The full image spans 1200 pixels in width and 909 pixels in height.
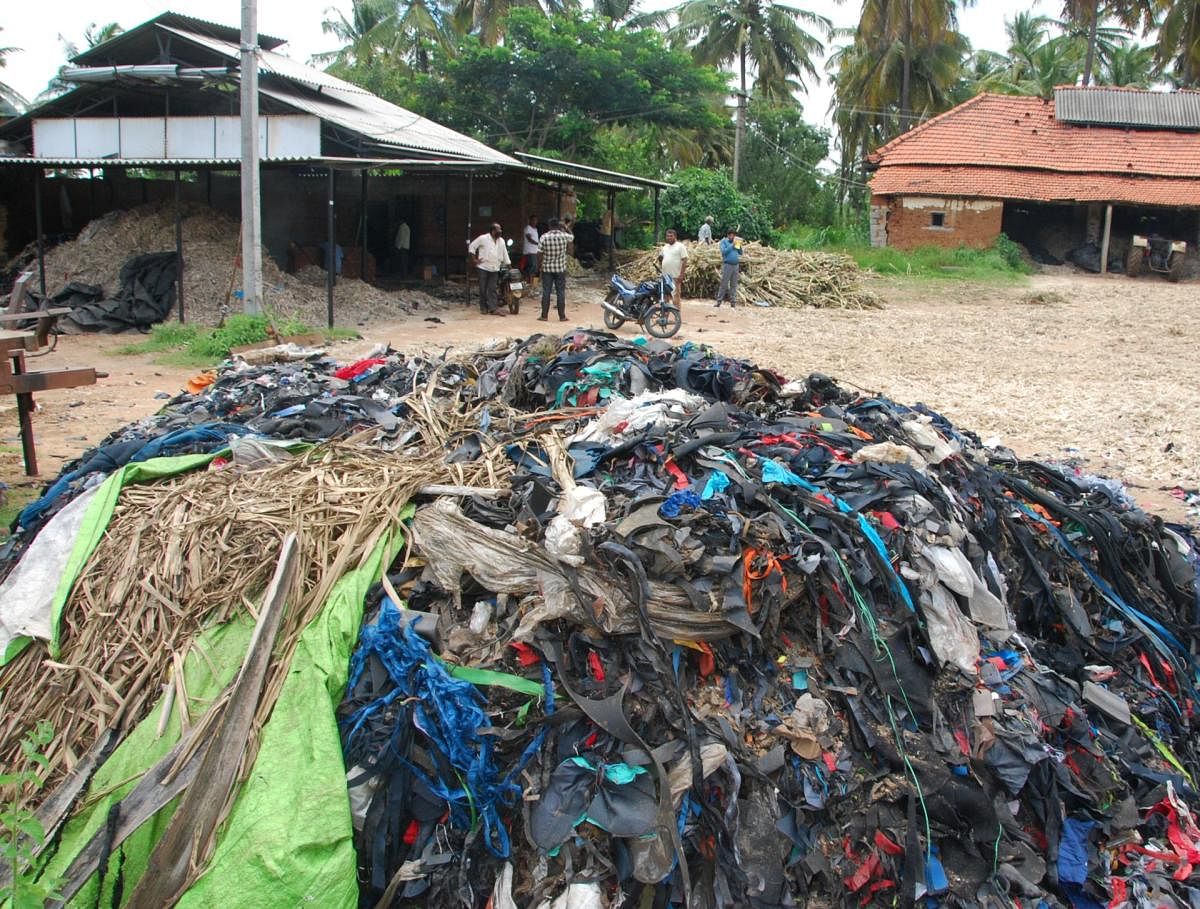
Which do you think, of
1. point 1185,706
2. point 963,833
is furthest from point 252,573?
point 1185,706

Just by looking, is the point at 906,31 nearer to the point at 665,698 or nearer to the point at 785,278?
the point at 785,278

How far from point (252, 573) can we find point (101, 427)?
5553 mm

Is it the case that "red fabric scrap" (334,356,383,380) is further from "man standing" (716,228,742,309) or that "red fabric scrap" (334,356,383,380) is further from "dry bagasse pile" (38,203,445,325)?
"man standing" (716,228,742,309)

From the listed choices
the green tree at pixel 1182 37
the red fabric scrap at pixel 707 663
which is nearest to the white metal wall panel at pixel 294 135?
the red fabric scrap at pixel 707 663

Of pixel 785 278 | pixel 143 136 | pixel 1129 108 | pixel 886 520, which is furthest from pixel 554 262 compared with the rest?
pixel 1129 108

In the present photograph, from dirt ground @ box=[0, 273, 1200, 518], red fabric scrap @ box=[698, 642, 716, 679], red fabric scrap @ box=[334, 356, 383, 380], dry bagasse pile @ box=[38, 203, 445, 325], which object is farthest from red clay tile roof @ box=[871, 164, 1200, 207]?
red fabric scrap @ box=[698, 642, 716, 679]

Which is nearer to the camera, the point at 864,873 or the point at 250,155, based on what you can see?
the point at 864,873

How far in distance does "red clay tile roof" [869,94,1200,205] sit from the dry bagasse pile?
52.7 ft

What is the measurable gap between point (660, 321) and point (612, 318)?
80cm

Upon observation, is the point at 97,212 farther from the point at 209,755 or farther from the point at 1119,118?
the point at 1119,118

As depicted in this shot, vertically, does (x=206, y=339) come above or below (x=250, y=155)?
below

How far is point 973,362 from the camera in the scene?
1197 cm

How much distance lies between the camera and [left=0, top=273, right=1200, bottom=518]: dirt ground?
807 centimetres

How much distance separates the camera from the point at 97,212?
19109mm
